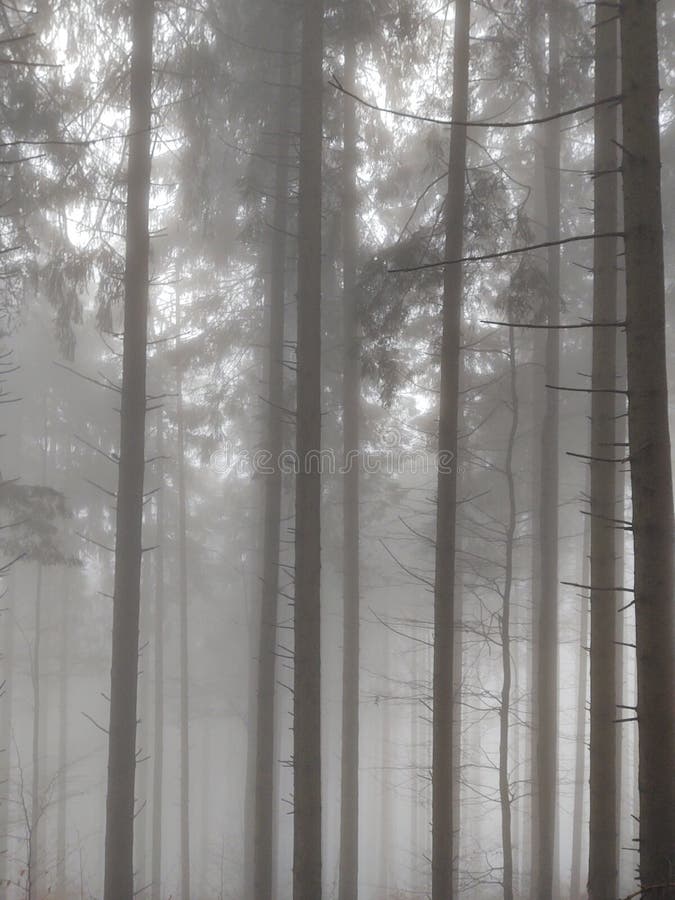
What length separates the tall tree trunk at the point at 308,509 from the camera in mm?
7273

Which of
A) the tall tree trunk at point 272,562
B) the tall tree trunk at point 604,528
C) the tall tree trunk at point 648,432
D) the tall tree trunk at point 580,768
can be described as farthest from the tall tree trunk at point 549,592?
the tall tree trunk at point 648,432

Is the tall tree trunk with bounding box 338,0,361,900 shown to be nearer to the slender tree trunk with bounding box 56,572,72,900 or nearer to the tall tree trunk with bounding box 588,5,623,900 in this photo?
the tall tree trunk with bounding box 588,5,623,900

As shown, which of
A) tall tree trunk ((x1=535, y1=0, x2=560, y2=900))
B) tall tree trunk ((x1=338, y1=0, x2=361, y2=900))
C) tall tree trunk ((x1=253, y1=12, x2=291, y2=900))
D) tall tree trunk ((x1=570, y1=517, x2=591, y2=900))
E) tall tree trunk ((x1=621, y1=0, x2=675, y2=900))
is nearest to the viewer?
tall tree trunk ((x1=621, y1=0, x2=675, y2=900))

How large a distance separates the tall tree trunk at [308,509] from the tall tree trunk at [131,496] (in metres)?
1.68

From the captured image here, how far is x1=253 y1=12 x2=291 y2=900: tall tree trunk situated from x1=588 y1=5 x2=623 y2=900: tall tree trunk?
157 inches

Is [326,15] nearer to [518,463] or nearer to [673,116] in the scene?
[673,116]

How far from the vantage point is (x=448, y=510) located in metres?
7.80

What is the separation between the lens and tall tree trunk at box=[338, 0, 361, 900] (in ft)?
37.6

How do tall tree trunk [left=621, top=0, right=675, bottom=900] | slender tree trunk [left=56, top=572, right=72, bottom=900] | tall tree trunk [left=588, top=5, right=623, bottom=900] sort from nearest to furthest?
tall tree trunk [left=621, top=0, right=675, bottom=900] → tall tree trunk [left=588, top=5, right=623, bottom=900] → slender tree trunk [left=56, top=572, right=72, bottom=900]

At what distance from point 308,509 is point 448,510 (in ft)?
4.89

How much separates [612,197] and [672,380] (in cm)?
980

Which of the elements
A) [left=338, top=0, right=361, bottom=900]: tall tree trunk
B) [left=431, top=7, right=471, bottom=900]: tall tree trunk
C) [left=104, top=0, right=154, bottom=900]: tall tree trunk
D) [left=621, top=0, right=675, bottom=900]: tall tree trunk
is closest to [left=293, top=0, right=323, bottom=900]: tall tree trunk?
[left=431, top=7, right=471, bottom=900]: tall tree trunk

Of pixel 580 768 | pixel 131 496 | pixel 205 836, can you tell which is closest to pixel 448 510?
pixel 131 496

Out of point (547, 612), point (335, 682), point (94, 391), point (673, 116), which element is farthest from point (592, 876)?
point (335, 682)
